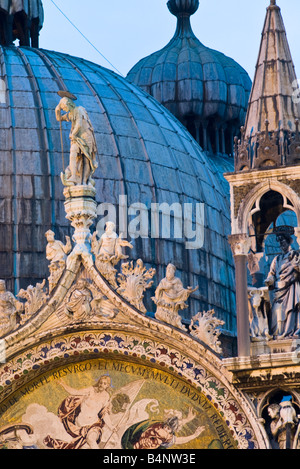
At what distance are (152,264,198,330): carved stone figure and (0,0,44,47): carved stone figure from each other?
10.1 m

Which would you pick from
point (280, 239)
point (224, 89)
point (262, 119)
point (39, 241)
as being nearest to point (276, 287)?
point (280, 239)

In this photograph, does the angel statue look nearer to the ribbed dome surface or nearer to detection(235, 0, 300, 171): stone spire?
detection(235, 0, 300, 171): stone spire

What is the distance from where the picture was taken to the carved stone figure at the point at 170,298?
20.4 meters

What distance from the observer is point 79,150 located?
21375mm

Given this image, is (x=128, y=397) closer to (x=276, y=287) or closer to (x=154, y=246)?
(x=276, y=287)

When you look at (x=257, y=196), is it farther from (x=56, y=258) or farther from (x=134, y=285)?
(x=56, y=258)

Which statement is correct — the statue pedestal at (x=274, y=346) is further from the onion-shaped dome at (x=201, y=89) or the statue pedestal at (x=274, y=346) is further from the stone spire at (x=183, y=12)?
the stone spire at (x=183, y=12)

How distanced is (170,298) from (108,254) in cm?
93

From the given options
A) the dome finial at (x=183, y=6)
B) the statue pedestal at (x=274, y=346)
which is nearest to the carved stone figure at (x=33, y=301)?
the statue pedestal at (x=274, y=346)

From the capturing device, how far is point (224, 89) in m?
33.7

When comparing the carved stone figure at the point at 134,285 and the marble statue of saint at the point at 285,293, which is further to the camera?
the carved stone figure at the point at 134,285

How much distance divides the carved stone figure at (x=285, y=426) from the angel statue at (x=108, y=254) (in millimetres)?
2507

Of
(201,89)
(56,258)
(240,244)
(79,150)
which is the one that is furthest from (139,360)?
(201,89)

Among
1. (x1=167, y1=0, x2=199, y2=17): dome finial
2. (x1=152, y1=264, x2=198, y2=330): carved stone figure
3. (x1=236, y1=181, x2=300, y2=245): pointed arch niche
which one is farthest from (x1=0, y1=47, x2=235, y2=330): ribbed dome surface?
(x1=167, y1=0, x2=199, y2=17): dome finial
